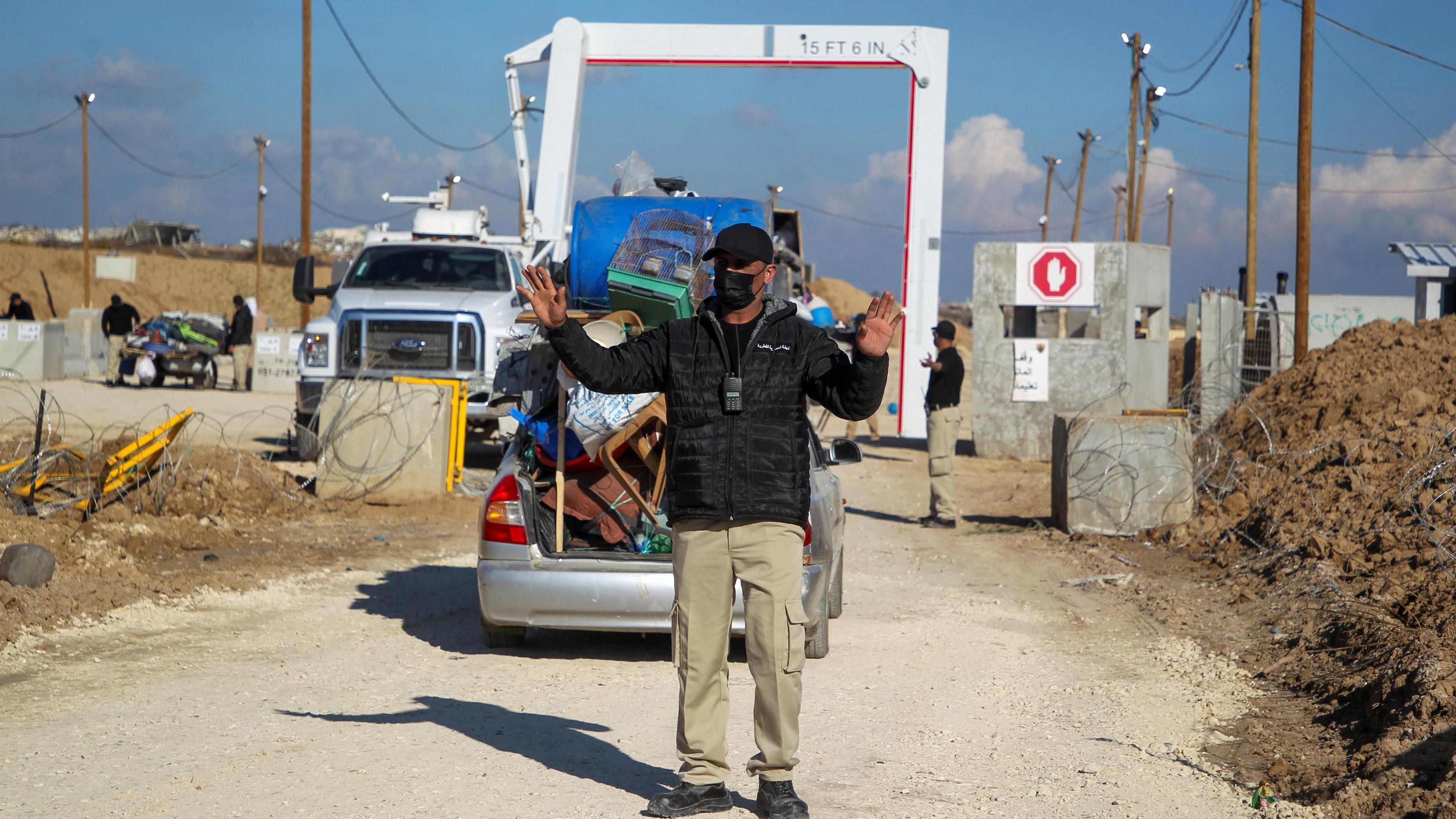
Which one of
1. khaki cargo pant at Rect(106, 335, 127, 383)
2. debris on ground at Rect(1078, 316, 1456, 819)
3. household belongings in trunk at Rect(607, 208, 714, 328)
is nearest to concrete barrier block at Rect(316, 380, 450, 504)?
household belongings in trunk at Rect(607, 208, 714, 328)

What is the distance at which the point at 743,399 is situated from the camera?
4414mm

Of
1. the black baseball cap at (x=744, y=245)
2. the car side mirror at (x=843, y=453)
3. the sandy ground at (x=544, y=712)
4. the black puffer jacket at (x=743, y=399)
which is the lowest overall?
the sandy ground at (x=544, y=712)

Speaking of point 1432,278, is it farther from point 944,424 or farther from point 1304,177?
point 944,424

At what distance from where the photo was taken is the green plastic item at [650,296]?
783cm

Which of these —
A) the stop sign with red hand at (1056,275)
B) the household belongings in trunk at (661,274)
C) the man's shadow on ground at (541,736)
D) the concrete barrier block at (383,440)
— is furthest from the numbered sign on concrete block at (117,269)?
the man's shadow on ground at (541,736)

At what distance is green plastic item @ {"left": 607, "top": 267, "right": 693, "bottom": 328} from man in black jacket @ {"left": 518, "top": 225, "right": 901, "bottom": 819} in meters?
3.32

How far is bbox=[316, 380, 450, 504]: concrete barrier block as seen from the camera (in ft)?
41.5

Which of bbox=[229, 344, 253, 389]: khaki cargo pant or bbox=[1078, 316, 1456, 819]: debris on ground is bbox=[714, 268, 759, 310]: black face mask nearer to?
bbox=[1078, 316, 1456, 819]: debris on ground

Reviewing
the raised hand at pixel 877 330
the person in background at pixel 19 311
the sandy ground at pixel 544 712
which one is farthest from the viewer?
the person in background at pixel 19 311

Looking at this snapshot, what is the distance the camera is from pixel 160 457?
1093 centimetres

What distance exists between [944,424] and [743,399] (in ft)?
27.4

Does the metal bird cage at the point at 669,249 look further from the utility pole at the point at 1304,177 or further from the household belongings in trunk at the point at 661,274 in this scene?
the utility pole at the point at 1304,177

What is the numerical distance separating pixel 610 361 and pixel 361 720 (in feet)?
8.06

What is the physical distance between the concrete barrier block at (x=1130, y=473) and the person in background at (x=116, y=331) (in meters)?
23.3
